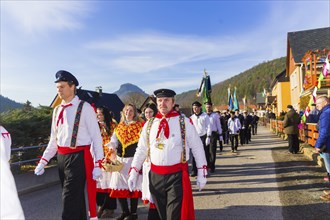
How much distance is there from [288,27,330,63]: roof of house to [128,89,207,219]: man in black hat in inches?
1056

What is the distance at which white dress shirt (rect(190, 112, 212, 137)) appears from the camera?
848 centimetres

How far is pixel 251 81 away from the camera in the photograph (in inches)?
5404

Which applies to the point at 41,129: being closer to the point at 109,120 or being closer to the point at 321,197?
the point at 109,120

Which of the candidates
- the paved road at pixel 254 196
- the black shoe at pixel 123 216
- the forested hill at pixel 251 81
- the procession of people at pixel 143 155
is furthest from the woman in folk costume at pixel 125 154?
the forested hill at pixel 251 81

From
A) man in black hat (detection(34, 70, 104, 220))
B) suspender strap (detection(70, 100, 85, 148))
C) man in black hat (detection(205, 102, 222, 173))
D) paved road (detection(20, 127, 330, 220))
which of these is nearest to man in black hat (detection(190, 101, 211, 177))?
man in black hat (detection(205, 102, 222, 173))

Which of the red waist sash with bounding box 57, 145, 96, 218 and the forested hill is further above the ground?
the forested hill

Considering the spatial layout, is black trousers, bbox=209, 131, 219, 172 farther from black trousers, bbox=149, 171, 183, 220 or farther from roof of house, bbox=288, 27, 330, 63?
roof of house, bbox=288, 27, 330, 63

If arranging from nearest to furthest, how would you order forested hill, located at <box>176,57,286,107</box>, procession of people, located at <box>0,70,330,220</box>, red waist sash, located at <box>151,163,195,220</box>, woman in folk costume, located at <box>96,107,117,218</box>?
red waist sash, located at <box>151,163,195,220</box> < procession of people, located at <box>0,70,330,220</box> < woman in folk costume, located at <box>96,107,117,218</box> < forested hill, located at <box>176,57,286,107</box>

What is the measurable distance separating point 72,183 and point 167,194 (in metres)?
1.14

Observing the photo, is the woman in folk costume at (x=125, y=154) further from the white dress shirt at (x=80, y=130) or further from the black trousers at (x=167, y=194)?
the black trousers at (x=167, y=194)

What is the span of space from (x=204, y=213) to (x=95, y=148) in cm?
264

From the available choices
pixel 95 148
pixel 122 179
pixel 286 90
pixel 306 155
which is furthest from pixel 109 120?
pixel 286 90

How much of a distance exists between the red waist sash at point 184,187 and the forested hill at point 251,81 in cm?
12189

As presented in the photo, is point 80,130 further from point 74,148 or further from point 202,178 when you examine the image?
point 202,178
